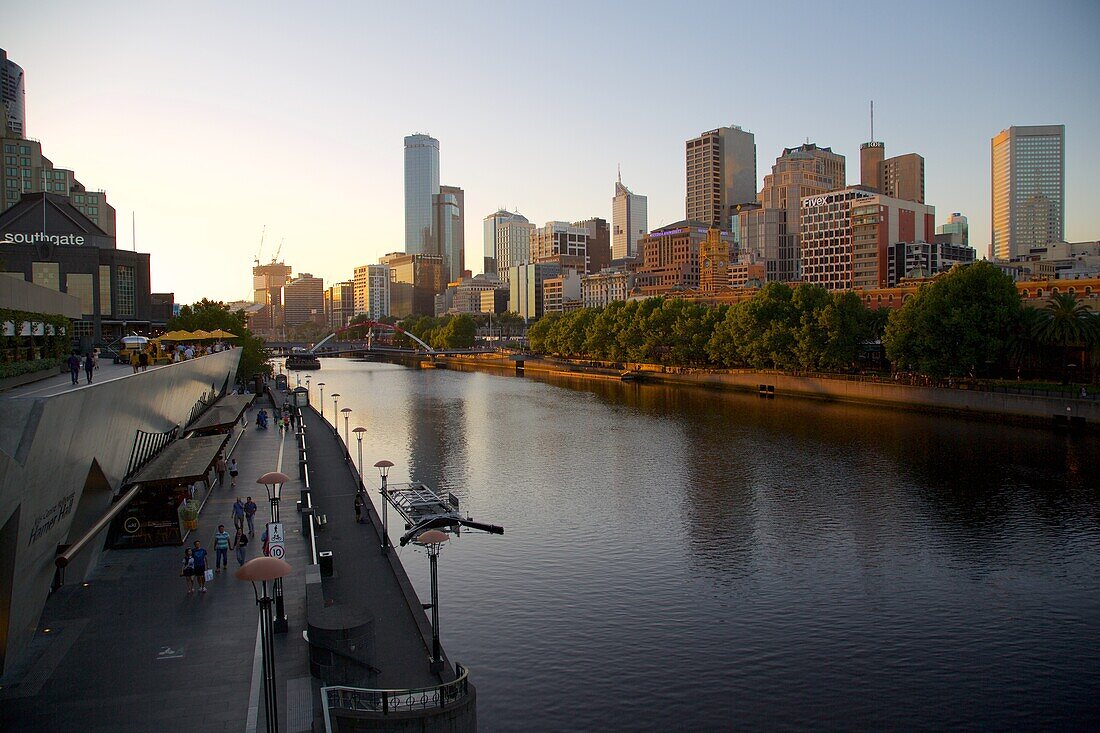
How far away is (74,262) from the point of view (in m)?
67.1

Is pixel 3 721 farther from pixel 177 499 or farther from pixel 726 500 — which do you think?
pixel 726 500

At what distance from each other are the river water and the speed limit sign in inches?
194

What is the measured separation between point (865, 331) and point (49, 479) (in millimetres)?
74530

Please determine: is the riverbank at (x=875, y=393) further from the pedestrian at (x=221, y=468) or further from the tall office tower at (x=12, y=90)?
the tall office tower at (x=12, y=90)

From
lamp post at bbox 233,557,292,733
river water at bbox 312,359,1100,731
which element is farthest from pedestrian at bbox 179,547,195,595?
river water at bbox 312,359,1100,731

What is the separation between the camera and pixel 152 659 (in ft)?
52.5

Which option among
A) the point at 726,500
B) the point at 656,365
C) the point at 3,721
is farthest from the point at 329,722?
the point at 656,365

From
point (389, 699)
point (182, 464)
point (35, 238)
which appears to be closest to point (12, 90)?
point (35, 238)

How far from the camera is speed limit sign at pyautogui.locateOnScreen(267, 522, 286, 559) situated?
1942 cm

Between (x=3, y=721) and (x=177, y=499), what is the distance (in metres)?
11.3

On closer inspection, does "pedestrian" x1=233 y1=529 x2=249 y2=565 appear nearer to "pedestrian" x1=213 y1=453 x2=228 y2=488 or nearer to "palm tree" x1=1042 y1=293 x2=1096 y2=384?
"pedestrian" x1=213 y1=453 x2=228 y2=488

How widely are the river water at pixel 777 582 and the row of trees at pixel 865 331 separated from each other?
13.3 m

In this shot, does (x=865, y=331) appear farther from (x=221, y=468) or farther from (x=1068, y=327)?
(x=221, y=468)

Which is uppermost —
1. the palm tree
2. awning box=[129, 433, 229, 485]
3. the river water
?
the palm tree
